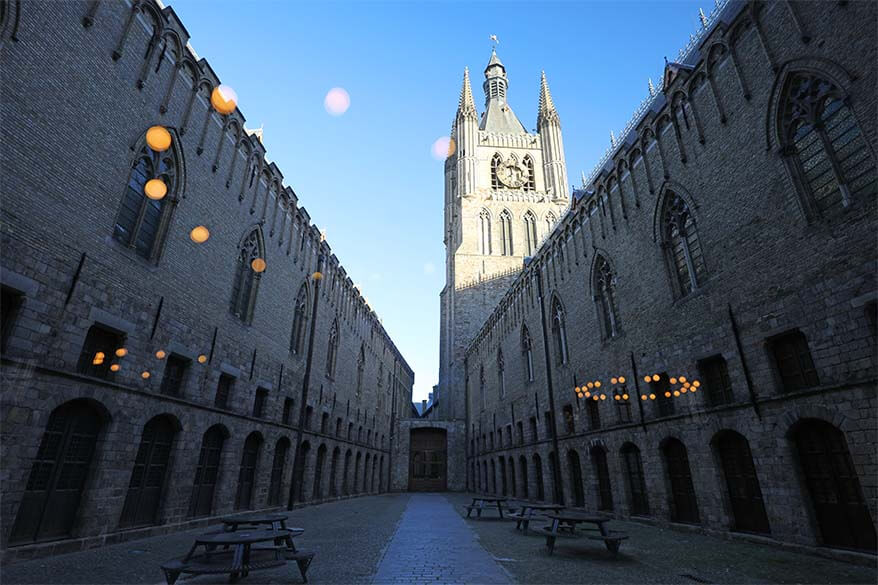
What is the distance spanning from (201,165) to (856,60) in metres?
17.8

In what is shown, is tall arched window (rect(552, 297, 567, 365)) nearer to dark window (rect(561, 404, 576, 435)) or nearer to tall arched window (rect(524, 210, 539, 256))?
dark window (rect(561, 404, 576, 435))

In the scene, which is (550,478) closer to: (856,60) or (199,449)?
(199,449)

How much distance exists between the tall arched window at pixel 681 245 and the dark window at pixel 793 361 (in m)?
3.09

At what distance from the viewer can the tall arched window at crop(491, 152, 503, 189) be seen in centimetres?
6106

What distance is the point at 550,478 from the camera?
73.3ft

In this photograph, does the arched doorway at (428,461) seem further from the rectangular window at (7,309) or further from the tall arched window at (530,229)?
the rectangular window at (7,309)

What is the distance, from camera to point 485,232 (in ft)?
184

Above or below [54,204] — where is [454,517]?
below

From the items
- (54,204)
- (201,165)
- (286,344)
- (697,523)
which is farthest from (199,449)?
(697,523)

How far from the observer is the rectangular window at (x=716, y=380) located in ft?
39.0

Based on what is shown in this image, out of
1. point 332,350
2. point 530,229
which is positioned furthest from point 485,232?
point 332,350

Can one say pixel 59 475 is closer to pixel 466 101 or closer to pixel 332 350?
pixel 332 350

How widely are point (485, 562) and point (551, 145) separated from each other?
204 ft

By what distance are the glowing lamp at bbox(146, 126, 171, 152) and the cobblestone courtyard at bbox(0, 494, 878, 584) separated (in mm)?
10530
